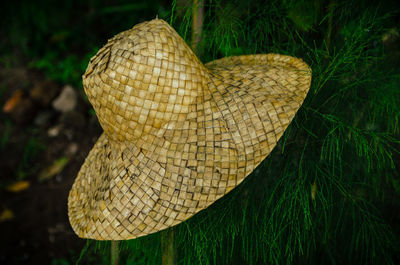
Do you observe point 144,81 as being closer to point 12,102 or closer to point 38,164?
point 38,164

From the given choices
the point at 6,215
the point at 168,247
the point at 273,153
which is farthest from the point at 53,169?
the point at 273,153

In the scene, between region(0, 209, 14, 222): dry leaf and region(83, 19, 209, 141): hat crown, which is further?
region(0, 209, 14, 222): dry leaf

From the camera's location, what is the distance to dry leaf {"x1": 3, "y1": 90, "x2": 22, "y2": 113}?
336 centimetres

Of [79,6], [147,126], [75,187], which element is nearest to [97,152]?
[75,187]

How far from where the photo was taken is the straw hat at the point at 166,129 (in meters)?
0.92

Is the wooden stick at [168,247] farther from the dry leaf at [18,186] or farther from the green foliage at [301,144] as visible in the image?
the dry leaf at [18,186]

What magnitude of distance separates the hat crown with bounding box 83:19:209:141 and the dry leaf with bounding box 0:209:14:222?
6.96ft

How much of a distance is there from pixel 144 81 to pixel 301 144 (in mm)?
683

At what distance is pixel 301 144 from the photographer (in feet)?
4.40

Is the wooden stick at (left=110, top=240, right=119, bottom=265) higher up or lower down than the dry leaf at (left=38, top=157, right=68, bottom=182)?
higher up

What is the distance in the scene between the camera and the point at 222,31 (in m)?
1.32

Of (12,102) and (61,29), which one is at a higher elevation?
(61,29)

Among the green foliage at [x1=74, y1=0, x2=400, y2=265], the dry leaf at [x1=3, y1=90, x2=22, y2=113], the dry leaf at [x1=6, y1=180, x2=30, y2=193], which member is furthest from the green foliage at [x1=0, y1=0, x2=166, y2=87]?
the green foliage at [x1=74, y1=0, x2=400, y2=265]

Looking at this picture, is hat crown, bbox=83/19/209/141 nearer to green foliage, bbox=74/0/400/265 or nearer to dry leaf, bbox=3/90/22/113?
green foliage, bbox=74/0/400/265
